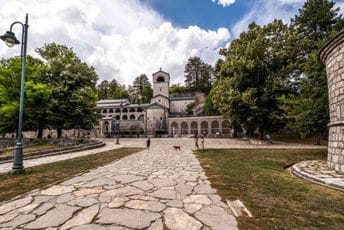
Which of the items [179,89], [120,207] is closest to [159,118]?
[179,89]

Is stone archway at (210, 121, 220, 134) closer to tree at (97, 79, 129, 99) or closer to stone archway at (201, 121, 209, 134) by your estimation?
stone archway at (201, 121, 209, 134)

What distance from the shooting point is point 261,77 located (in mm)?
22047

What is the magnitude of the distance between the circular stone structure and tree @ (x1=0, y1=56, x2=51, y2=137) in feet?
62.3

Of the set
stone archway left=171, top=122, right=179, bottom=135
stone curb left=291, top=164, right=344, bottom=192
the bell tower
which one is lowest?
stone curb left=291, top=164, right=344, bottom=192

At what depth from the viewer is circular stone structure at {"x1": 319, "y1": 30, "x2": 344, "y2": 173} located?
22.4 ft

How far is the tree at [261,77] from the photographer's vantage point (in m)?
20.2

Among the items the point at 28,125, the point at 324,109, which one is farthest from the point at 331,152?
the point at 28,125

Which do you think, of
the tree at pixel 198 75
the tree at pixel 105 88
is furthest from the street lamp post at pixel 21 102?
the tree at pixel 105 88

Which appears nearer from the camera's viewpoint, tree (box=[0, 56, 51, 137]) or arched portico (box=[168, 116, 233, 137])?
tree (box=[0, 56, 51, 137])

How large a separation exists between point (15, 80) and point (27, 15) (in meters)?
13.9

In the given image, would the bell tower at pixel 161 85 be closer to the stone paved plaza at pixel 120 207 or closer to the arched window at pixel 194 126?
the arched window at pixel 194 126

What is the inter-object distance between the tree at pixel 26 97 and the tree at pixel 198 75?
5550cm

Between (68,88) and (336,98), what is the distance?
20.6 metres

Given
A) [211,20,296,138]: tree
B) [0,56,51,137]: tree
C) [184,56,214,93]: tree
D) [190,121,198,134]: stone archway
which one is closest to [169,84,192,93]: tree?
[184,56,214,93]: tree
